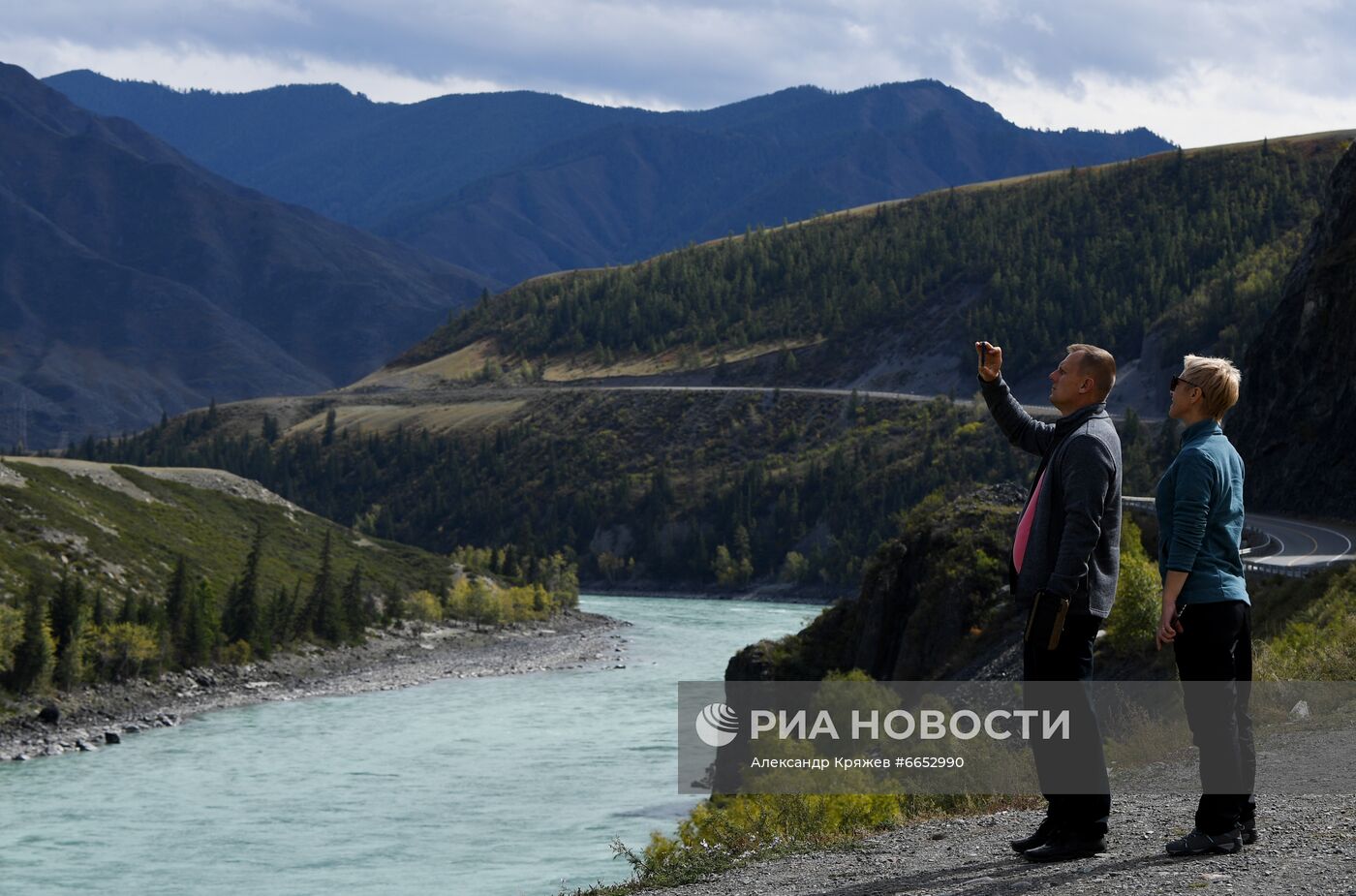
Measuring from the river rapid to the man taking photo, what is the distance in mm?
28771

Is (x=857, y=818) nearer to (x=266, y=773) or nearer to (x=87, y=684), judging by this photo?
(x=266, y=773)

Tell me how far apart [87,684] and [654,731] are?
34.3 m

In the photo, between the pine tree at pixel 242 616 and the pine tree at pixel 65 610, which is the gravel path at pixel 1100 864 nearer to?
the pine tree at pixel 65 610

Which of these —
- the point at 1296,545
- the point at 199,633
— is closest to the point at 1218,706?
the point at 1296,545

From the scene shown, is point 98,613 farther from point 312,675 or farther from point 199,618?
point 312,675

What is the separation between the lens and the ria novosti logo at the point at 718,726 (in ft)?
168

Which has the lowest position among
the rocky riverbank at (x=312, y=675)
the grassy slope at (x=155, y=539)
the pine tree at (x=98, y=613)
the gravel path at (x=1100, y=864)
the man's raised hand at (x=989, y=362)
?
the rocky riverbank at (x=312, y=675)

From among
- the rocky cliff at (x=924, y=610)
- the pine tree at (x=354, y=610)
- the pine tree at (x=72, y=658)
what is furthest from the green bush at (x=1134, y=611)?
the pine tree at (x=354, y=610)

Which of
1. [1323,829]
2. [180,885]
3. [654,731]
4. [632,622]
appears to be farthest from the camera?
[632,622]

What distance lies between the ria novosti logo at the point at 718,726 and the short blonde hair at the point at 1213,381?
3955 centimetres

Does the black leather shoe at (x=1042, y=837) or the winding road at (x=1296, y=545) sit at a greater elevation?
the winding road at (x=1296, y=545)

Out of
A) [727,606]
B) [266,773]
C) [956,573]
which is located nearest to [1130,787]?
[956,573]

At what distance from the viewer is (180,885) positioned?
4231 centimetres

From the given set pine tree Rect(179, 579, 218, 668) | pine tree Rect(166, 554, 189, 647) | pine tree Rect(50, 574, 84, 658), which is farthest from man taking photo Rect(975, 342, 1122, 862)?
pine tree Rect(166, 554, 189, 647)
